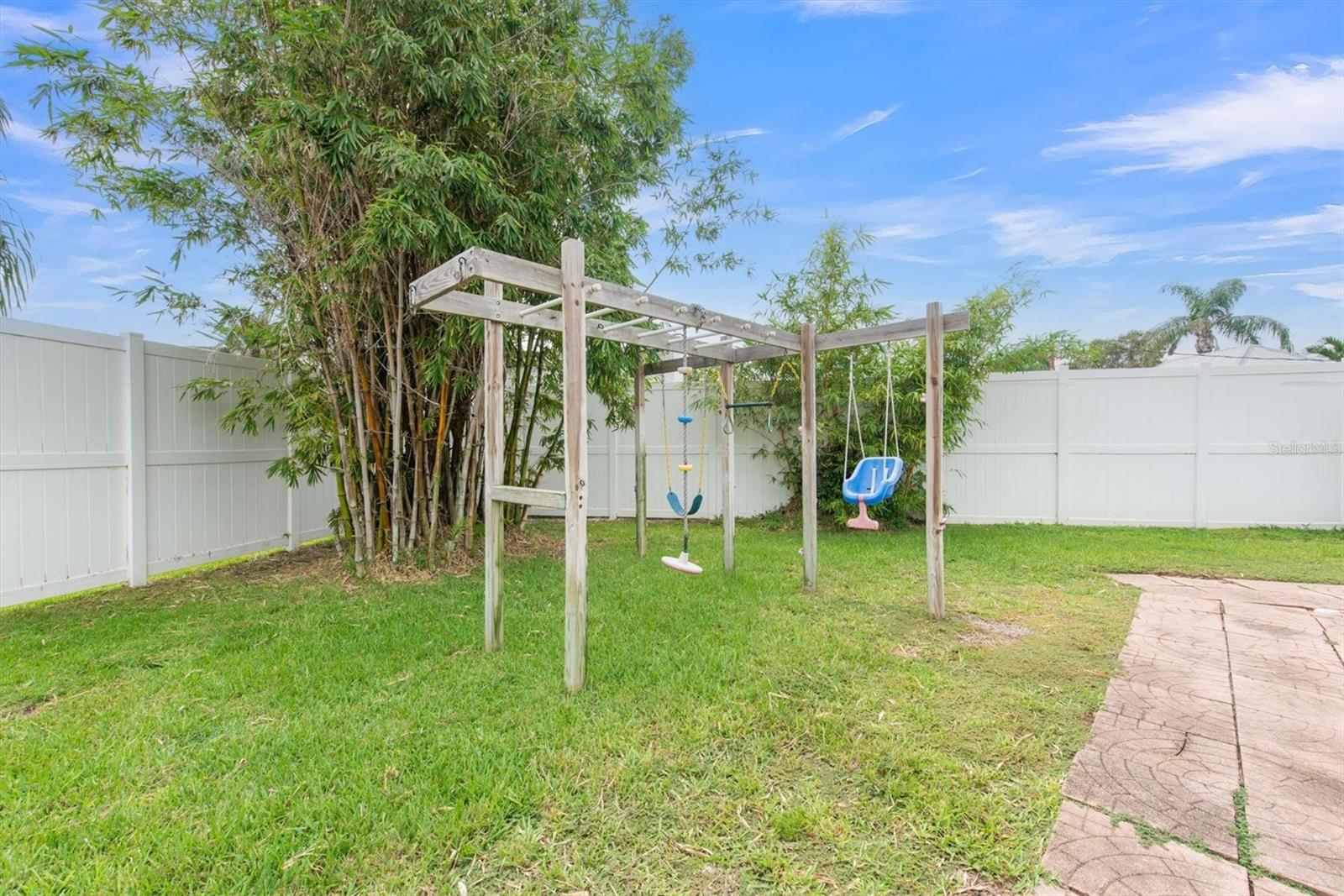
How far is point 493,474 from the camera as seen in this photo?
277cm

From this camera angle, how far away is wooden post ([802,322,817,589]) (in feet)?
11.7

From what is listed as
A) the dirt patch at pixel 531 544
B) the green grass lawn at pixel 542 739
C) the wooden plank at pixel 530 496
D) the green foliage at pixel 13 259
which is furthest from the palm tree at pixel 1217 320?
the green foliage at pixel 13 259

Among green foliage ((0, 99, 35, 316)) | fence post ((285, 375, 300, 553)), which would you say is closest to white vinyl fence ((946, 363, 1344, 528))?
fence post ((285, 375, 300, 553))

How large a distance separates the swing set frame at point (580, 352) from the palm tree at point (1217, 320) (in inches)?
484

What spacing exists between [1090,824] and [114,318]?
603 cm

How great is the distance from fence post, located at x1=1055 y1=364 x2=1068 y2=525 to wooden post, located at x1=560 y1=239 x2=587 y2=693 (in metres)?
5.76

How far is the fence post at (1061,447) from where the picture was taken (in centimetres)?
601

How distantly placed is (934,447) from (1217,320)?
1346 centimetres

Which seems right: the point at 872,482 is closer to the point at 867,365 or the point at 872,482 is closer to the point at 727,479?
the point at 727,479

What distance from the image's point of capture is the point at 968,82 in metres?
5.70

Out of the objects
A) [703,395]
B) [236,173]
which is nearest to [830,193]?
[703,395]

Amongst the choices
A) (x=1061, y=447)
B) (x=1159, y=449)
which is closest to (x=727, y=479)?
(x=1061, y=447)

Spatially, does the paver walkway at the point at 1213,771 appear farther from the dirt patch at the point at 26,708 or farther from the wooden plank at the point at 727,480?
the dirt patch at the point at 26,708

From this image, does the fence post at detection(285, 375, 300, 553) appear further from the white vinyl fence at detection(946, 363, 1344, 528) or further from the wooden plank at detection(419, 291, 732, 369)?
the white vinyl fence at detection(946, 363, 1344, 528)
